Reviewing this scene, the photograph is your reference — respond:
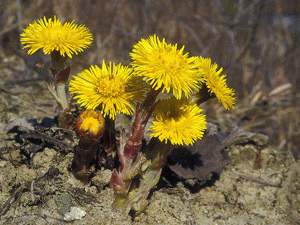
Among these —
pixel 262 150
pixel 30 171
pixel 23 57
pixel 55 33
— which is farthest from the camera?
pixel 23 57

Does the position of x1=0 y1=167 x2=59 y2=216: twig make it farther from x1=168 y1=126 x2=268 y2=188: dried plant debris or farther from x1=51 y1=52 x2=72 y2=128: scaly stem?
x1=168 y1=126 x2=268 y2=188: dried plant debris

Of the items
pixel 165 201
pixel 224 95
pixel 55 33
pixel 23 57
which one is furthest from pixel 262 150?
pixel 23 57

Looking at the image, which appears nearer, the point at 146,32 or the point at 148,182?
the point at 148,182

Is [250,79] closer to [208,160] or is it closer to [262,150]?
[262,150]

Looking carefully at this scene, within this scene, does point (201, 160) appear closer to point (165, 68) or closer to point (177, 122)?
point (177, 122)

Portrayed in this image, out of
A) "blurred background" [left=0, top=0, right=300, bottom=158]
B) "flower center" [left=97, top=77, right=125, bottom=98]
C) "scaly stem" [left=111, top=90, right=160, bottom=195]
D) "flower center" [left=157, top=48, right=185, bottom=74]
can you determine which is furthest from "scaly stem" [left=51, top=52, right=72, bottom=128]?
"blurred background" [left=0, top=0, right=300, bottom=158]

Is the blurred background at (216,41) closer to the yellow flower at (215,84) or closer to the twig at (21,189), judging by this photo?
the twig at (21,189)

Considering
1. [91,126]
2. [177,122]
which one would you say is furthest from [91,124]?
[177,122]
